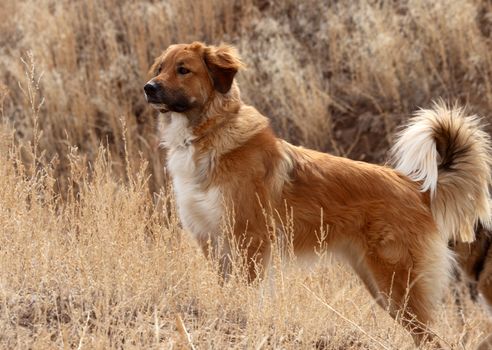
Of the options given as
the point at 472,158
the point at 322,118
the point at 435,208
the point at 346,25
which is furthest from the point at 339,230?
the point at 346,25

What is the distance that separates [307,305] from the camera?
190 inches

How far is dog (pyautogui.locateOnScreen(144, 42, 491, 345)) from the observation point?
18.6ft

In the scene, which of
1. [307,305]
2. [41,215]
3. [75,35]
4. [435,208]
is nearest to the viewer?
[307,305]

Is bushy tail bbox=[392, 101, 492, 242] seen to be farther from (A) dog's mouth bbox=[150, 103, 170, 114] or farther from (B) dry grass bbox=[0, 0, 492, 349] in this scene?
(A) dog's mouth bbox=[150, 103, 170, 114]

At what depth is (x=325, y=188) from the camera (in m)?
5.80

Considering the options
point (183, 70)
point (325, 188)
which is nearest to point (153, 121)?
point (183, 70)

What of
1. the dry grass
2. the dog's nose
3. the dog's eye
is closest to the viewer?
the dry grass

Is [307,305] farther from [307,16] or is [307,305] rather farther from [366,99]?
[307,16]

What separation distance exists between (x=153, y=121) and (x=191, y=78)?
5.12 meters

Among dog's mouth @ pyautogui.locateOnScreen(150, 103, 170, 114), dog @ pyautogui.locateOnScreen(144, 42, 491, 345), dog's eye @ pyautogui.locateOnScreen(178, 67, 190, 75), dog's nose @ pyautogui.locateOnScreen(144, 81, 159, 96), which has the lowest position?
dog @ pyautogui.locateOnScreen(144, 42, 491, 345)

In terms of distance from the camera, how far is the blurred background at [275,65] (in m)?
10.6

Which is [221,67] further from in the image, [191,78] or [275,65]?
[275,65]

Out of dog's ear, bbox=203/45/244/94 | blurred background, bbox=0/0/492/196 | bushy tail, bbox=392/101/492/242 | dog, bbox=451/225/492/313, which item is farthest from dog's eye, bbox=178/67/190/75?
blurred background, bbox=0/0/492/196

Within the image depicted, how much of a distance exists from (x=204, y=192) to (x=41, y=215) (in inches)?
40.6
